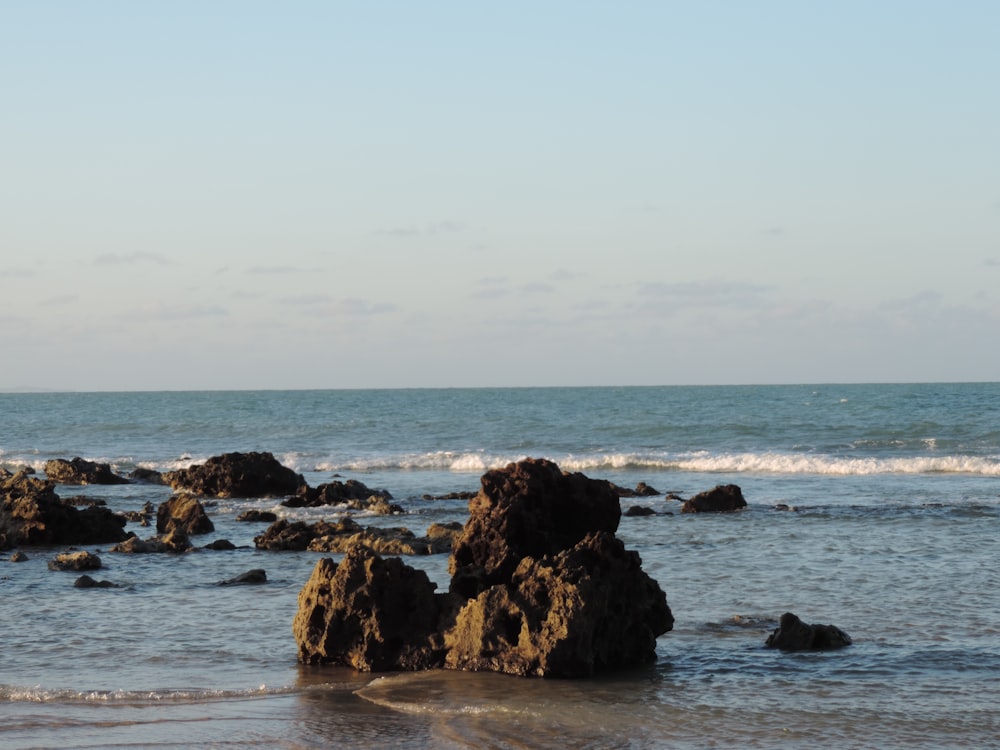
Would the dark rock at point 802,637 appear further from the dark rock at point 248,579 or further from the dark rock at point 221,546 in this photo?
the dark rock at point 221,546

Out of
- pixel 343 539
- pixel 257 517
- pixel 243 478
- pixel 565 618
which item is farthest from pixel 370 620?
pixel 243 478

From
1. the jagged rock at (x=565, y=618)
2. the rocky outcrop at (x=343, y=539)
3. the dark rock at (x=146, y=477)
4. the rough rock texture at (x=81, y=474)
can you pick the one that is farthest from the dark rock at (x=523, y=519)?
the rough rock texture at (x=81, y=474)

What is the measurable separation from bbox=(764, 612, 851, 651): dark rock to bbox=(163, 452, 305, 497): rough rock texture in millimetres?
22281

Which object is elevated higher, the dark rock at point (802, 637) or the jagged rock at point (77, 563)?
the dark rock at point (802, 637)

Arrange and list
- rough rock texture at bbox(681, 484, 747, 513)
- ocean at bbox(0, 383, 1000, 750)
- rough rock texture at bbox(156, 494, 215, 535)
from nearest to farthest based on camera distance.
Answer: ocean at bbox(0, 383, 1000, 750) < rough rock texture at bbox(156, 494, 215, 535) < rough rock texture at bbox(681, 484, 747, 513)

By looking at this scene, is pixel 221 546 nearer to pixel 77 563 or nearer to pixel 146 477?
pixel 77 563

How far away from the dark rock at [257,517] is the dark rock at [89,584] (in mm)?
9845

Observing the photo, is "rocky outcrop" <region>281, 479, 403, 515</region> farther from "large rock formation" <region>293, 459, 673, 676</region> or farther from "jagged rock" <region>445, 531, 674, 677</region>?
"jagged rock" <region>445, 531, 674, 677</region>

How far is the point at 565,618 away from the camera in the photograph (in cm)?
1140

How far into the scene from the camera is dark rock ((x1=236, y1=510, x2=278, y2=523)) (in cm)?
2716

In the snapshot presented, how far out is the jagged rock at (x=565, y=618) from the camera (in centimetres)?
1145

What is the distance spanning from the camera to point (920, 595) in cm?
1545

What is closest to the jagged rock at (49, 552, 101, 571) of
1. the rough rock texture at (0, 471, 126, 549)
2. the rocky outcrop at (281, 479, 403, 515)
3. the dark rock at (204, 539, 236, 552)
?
the dark rock at (204, 539, 236, 552)

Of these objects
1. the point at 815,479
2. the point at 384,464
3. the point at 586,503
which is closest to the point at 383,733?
the point at 586,503
